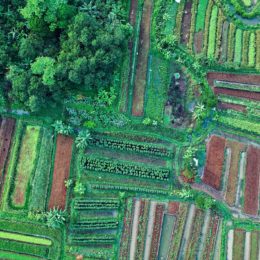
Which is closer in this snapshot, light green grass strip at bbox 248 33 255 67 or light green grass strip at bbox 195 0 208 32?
light green grass strip at bbox 248 33 255 67

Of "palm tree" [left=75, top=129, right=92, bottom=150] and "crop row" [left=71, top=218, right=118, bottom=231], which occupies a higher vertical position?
"palm tree" [left=75, top=129, right=92, bottom=150]

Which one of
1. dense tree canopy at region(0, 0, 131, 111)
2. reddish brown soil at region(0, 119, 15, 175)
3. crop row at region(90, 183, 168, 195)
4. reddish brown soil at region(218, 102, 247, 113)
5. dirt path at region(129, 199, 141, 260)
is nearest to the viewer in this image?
dense tree canopy at region(0, 0, 131, 111)

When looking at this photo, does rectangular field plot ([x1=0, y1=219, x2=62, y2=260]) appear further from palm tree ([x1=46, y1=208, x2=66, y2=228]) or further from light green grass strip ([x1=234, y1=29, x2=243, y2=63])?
light green grass strip ([x1=234, y1=29, x2=243, y2=63])

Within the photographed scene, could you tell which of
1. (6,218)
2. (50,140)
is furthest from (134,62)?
(6,218)

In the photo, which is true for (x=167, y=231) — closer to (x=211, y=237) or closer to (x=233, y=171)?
(x=211, y=237)

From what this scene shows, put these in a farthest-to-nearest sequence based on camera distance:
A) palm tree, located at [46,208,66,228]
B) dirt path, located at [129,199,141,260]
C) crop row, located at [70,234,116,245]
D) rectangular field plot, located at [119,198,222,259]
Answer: rectangular field plot, located at [119,198,222,259] → dirt path, located at [129,199,141,260] → crop row, located at [70,234,116,245] → palm tree, located at [46,208,66,228]

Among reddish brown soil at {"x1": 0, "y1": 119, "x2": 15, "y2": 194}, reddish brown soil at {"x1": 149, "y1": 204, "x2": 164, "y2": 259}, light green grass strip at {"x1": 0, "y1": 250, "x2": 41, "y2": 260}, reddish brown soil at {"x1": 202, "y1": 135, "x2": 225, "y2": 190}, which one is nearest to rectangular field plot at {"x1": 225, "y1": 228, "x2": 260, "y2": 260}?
reddish brown soil at {"x1": 202, "y1": 135, "x2": 225, "y2": 190}

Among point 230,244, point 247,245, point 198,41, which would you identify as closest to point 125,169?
point 230,244
